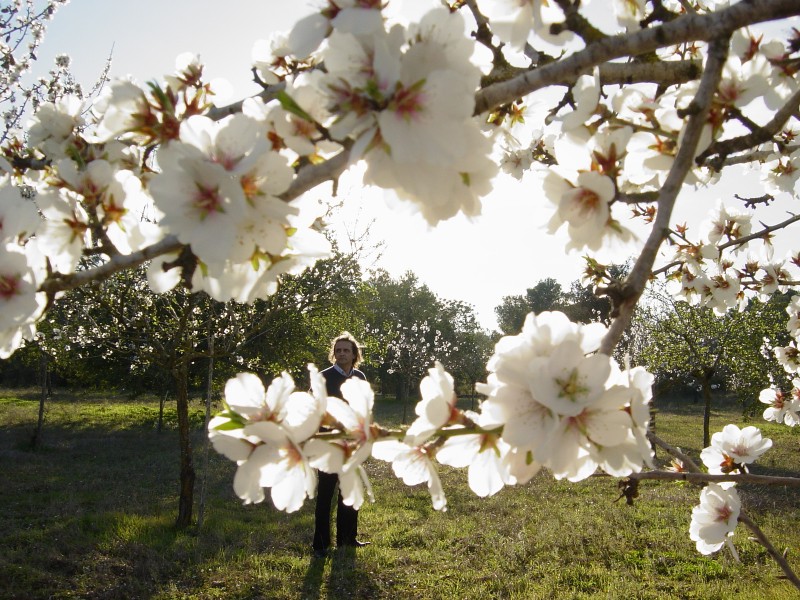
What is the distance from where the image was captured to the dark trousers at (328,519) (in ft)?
17.0

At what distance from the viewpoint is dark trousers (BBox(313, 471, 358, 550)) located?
204 inches

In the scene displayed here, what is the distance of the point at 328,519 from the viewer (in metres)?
5.39

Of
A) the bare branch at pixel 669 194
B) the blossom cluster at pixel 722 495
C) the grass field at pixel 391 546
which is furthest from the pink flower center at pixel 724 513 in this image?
the bare branch at pixel 669 194

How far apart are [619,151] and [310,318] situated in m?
13.4

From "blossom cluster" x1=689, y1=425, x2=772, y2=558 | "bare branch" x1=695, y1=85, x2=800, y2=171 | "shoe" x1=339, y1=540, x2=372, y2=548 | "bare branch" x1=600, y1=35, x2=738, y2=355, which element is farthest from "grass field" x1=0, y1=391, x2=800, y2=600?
"bare branch" x1=600, y1=35, x2=738, y2=355

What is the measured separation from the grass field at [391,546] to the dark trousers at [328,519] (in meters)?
0.17

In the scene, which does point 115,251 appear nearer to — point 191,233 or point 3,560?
point 191,233

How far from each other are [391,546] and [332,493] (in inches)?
44.1

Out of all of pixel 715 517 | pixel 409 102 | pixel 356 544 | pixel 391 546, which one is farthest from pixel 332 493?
pixel 409 102

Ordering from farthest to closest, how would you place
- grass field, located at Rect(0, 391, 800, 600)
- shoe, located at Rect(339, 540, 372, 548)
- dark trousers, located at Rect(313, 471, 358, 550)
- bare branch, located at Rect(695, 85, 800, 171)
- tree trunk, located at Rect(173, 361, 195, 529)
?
tree trunk, located at Rect(173, 361, 195, 529)
shoe, located at Rect(339, 540, 372, 548)
dark trousers, located at Rect(313, 471, 358, 550)
grass field, located at Rect(0, 391, 800, 600)
bare branch, located at Rect(695, 85, 800, 171)

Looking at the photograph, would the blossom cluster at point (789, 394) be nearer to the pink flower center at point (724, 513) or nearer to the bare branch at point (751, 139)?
the pink flower center at point (724, 513)

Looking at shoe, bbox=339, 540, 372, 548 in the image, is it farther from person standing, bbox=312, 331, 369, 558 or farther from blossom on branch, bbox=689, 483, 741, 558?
blossom on branch, bbox=689, 483, 741, 558

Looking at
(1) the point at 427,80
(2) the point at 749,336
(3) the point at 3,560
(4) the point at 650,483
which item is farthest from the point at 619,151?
(2) the point at 749,336

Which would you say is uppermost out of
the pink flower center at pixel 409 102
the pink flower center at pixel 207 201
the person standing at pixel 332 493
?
the pink flower center at pixel 409 102
